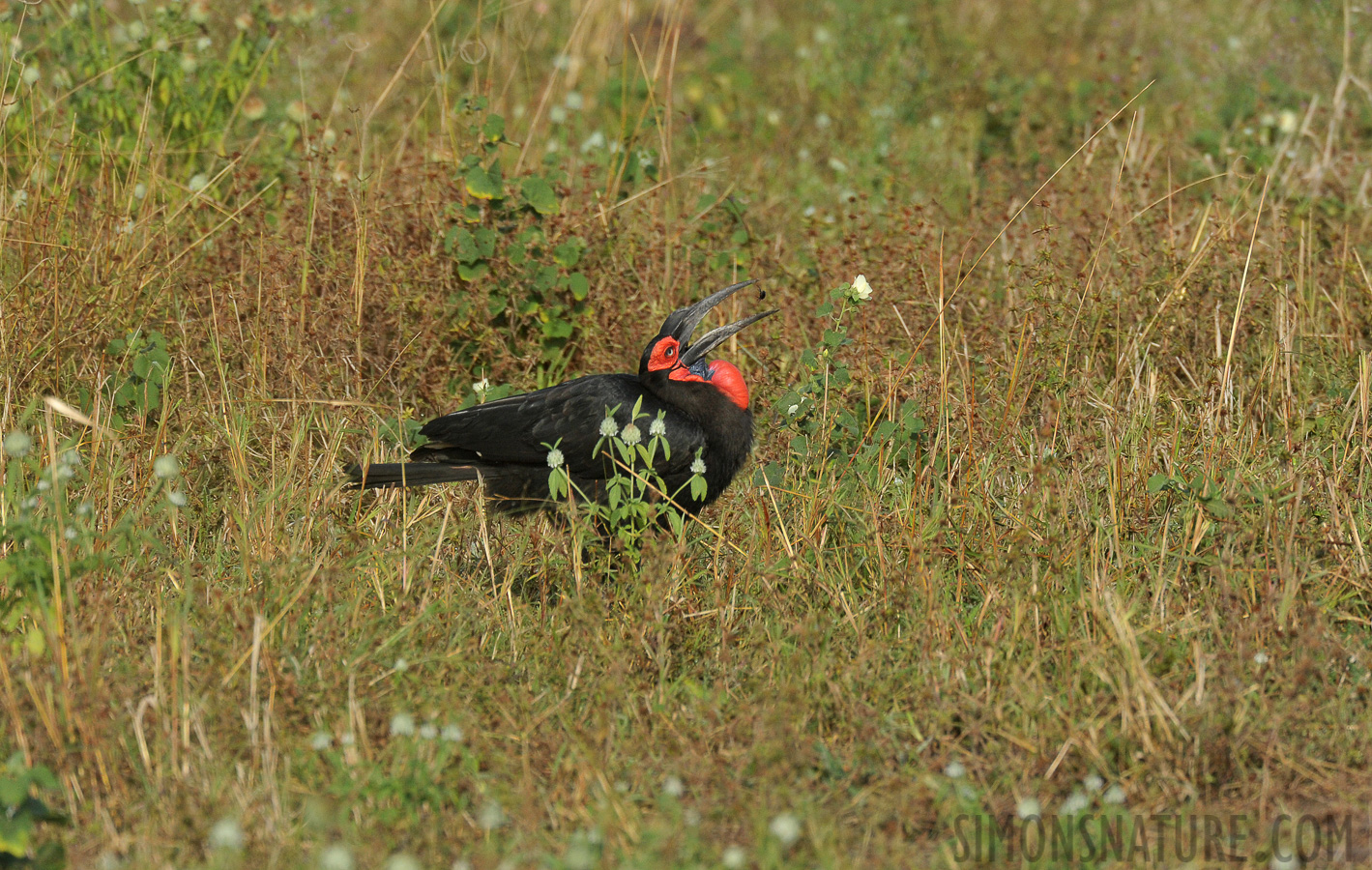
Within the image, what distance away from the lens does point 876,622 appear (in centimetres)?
352

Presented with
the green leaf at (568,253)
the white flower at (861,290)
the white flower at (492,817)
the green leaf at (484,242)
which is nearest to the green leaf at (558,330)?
the green leaf at (568,253)

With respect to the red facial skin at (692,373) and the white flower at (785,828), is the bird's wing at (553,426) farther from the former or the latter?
the white flower at (785,828)

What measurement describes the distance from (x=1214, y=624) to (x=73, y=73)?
4.77 metres

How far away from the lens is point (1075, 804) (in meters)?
2.74

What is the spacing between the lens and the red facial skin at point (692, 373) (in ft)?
14.0

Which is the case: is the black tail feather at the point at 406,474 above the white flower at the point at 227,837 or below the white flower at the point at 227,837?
below

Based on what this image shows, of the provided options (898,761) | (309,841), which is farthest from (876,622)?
(309,841)

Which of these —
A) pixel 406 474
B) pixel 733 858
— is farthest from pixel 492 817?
pixel 406 474

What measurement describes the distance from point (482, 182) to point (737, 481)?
1.42 metres

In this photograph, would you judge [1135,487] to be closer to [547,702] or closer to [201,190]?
[547,702]

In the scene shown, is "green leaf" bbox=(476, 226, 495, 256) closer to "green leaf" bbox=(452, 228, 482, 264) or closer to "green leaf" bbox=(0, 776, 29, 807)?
"green leaf" bbox=(452, 228, 482, 264)

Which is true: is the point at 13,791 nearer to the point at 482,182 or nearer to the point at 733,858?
the point at 733,858

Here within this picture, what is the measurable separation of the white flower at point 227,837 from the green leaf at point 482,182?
281 centimetres

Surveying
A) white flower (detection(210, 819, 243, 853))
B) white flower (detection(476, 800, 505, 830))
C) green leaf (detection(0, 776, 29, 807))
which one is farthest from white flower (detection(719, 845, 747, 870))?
green leaf (detection(0, 776, 29, 807))
